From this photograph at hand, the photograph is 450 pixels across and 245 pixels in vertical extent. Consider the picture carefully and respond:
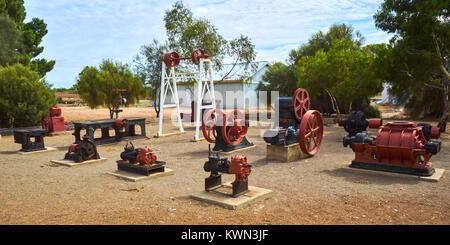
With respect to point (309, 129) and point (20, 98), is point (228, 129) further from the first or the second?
point (20, 98)

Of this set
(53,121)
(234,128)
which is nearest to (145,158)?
(234,128)

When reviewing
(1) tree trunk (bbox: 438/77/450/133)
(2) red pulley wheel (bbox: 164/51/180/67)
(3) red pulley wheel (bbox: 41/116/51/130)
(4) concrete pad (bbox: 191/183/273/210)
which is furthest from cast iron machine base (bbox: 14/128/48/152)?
(1) tree trunk (bbox: 438/77/450/133)

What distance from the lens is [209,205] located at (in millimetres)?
4816

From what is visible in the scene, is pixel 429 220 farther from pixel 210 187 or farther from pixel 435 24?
pixel 435 24

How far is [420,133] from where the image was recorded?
259 inches

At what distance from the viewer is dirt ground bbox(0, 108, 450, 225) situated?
14.0 feet

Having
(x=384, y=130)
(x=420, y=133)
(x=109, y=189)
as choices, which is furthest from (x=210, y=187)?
(x=420, y=133)

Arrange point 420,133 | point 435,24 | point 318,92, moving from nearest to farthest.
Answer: point 420,133 < point 435,24 < point 318,92

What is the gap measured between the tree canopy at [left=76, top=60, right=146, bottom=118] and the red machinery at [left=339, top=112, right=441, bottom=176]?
595 inches

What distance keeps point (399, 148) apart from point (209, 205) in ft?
12.9

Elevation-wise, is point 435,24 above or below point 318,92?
above

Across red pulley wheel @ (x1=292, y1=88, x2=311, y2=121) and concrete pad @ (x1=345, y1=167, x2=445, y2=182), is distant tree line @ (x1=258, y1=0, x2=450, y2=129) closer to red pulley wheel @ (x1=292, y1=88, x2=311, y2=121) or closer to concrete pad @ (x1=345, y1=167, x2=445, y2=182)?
red pulley wheel @ (x1=292, y1=88, x2=311, y2=121)

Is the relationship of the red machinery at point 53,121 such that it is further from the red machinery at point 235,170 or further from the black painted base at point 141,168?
the red machinery at point 235,170

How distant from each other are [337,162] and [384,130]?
1538 mm
